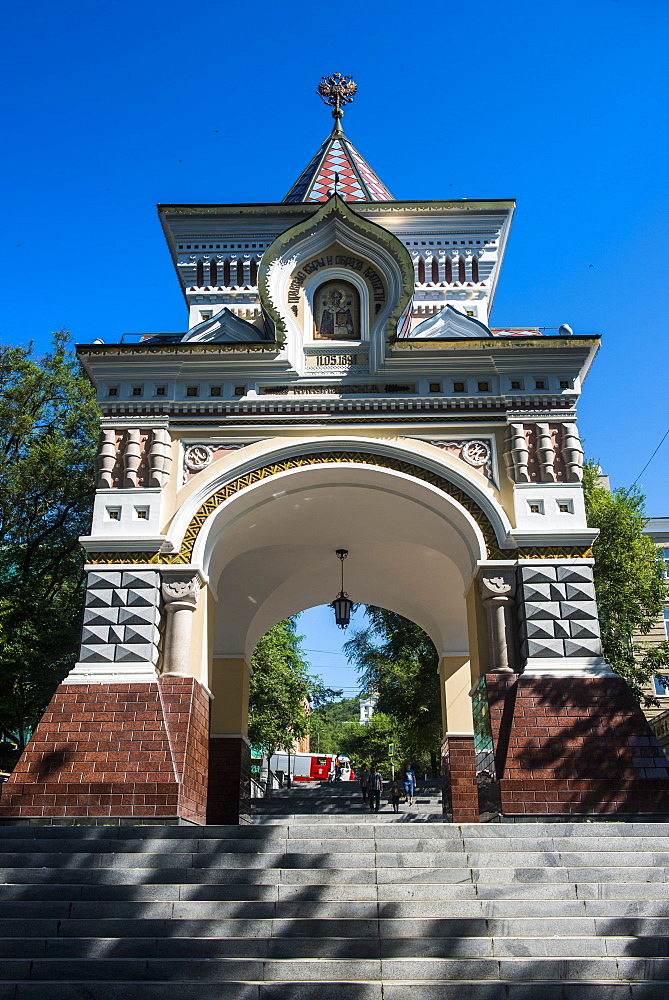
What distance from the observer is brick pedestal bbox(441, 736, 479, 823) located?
1322 centimetres

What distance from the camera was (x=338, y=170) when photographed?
1639 centimetres

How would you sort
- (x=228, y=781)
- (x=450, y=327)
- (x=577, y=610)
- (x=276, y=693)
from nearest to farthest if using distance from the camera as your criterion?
(x=577, y=610) → (x=450, y=327) → (x=228, y=781) → (x=276, y=693)

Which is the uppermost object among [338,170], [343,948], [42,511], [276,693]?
[338,170]

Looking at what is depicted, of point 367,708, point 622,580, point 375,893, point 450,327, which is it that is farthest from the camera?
point 367,708

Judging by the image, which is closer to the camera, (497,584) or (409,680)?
(497,584)

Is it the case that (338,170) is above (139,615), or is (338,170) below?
above

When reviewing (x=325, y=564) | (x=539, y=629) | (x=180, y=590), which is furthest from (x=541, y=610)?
(x=325, y=564)

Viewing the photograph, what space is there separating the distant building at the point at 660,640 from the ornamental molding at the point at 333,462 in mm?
11199

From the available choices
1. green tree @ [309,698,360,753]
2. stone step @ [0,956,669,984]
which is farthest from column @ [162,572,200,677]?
green tree @ [309,698,360,753]

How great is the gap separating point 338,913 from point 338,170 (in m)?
12.9

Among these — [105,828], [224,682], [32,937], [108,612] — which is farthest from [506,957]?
[224,682]

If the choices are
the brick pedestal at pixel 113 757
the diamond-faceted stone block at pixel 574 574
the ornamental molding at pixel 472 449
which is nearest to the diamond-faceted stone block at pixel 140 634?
the brick pedestal at pixel 113 757

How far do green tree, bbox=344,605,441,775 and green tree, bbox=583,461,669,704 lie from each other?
153 inches

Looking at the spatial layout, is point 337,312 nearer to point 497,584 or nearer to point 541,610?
Result: point 497,584
